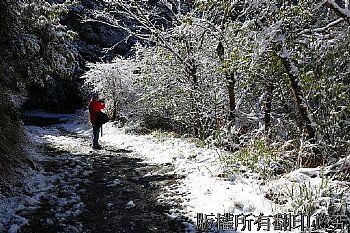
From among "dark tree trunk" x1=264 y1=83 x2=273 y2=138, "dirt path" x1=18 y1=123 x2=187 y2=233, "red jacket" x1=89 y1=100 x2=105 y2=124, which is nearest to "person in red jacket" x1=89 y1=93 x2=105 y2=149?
"red jacket" x1=89 y1=100 x2=105 y2=124

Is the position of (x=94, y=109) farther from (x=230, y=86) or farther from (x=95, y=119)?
(x=230, y=86)

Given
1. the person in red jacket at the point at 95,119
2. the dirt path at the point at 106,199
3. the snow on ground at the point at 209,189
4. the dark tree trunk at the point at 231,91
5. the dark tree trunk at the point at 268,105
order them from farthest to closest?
the person in red jacket at the point at 95,119 → the dark tree trunk at the point at 231,91 → the dark tree trunk at the point at 268,105 → the snow on ground at the point at 209,189 → the dirt path at the point at 106,199

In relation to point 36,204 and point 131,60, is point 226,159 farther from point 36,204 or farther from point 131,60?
point 131,60

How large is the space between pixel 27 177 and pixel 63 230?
2684 millimetres

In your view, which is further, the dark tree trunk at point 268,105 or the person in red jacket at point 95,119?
the person in red jacket at point 95,119

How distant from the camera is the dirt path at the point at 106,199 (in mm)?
4988

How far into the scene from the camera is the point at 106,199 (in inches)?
243

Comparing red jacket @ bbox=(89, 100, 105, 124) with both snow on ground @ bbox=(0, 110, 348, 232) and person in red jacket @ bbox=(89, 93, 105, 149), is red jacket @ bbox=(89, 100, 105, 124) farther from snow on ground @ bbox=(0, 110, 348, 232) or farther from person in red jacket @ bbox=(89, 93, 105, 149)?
snow on ground @ bbox=(0, 110, 348, 232)

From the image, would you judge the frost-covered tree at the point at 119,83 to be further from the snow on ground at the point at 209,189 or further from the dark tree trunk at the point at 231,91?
the snow on ground at the point at 209,189

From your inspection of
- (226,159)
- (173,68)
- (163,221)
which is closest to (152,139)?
(173,68)

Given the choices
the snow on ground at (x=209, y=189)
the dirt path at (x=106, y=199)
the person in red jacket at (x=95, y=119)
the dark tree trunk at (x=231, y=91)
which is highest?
the dark tree trunk at (x=231, y=91)

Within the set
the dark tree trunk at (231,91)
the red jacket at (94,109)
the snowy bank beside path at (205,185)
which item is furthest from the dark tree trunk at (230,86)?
the red jacket at (94,109)

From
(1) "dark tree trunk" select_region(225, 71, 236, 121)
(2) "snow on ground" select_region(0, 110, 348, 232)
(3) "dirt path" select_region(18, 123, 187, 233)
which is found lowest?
(3) "dirt path" select_region(18, 123, 187, 233)

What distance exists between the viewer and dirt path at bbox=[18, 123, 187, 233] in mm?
4988
